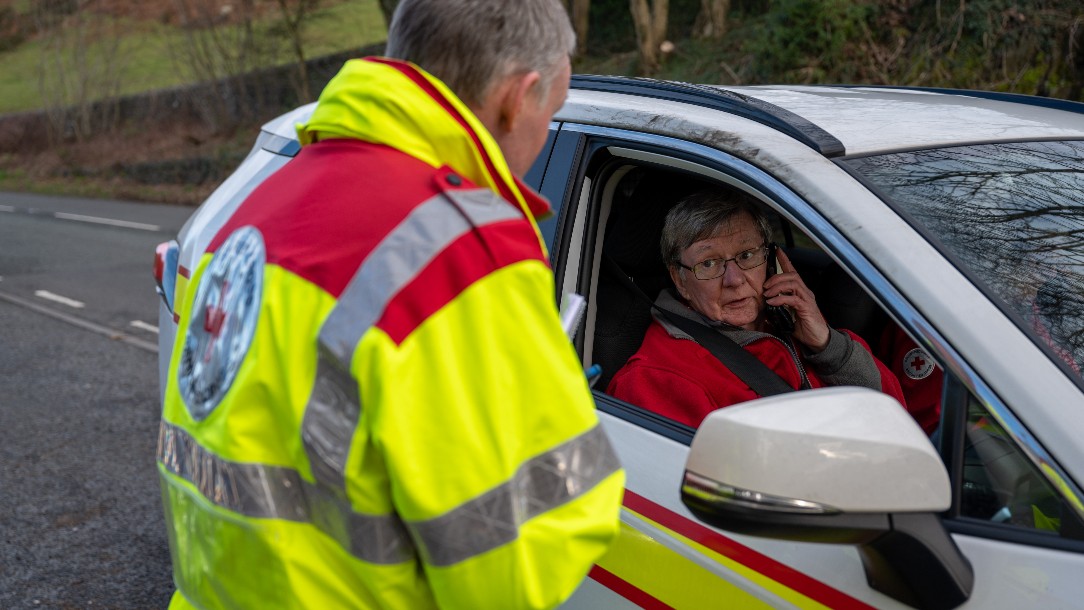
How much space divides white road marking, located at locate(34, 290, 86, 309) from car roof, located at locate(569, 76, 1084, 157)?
25.1 feet

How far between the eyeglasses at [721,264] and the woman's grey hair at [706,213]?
0.18 feet

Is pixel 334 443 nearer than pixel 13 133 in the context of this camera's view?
Yes

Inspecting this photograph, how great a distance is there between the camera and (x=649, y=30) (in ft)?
56.9

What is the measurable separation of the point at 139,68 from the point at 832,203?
1370 inches

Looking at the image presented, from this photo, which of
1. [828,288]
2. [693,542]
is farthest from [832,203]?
[828,288]

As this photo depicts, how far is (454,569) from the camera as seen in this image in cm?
130

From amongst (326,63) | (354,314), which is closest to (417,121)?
(354,314)

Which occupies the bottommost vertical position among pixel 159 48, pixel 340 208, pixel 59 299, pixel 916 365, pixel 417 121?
pixel 159 48

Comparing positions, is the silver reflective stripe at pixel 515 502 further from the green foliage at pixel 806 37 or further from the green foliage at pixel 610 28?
the green foliage at pixel 610 28

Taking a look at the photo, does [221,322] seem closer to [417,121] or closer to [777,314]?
[417,121]

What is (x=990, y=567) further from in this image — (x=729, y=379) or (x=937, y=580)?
(x=729, y=379)

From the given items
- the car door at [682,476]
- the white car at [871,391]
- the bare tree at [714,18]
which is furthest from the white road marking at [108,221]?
the white car at [871,391]

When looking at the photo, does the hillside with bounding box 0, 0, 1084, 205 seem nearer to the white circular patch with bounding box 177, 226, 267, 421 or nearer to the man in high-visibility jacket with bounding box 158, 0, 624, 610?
the man in high-visibility jacket with bounding box 158, 0, 624, 610

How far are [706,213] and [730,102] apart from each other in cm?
57
